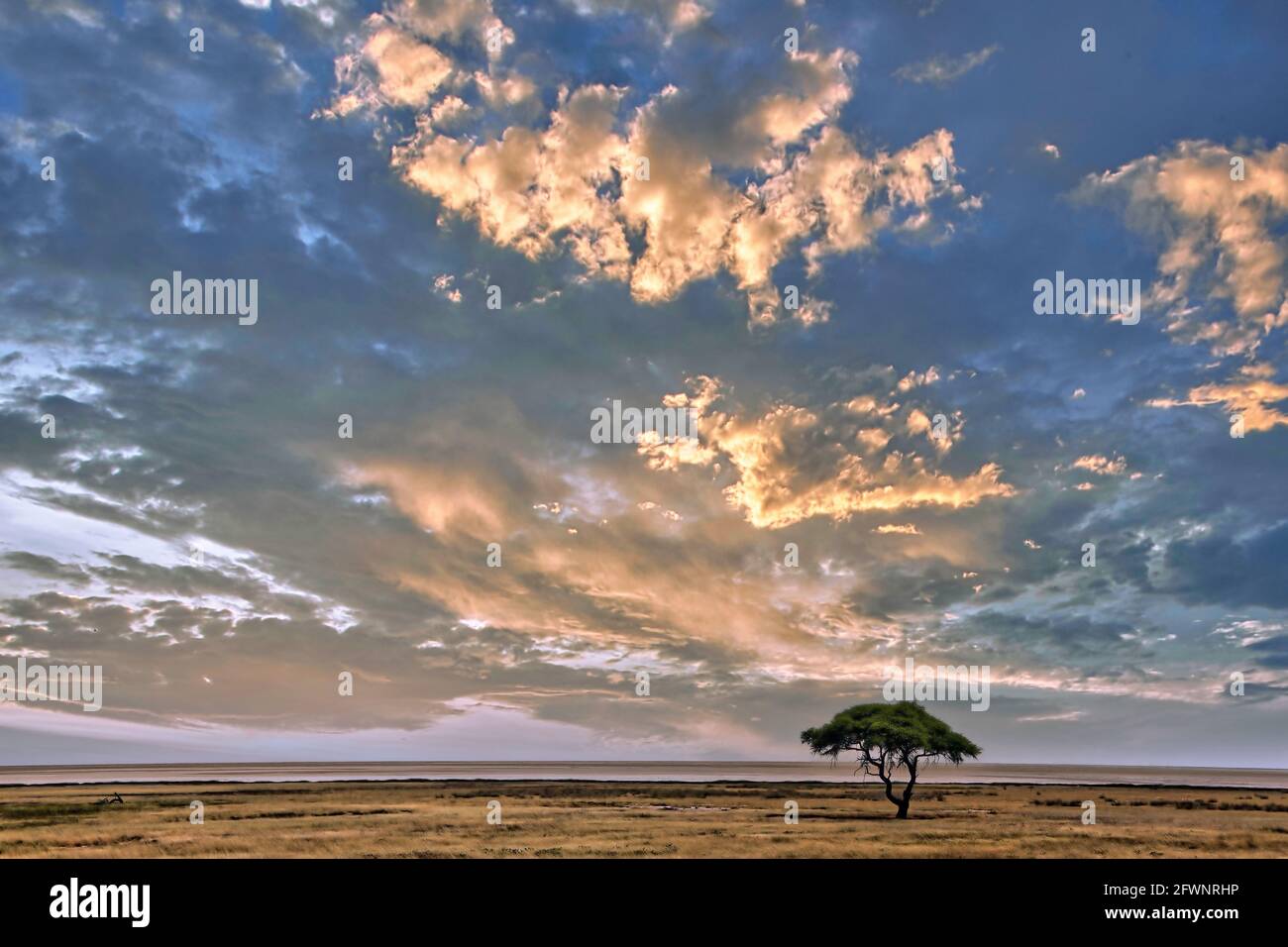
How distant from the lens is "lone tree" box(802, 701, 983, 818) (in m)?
62.7

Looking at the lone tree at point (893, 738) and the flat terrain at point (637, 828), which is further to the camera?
the lone tree at point (893, 738)

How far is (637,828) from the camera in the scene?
166 feet

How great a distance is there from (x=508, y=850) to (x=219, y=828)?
29.6 m

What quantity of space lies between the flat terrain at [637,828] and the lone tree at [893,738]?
458cm

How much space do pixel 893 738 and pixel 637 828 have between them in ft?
80.3

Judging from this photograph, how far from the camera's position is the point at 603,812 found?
6644 cm

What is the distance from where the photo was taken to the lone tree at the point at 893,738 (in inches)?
2468

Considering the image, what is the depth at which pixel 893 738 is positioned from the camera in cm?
6266

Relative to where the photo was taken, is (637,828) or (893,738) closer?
(637,828)
